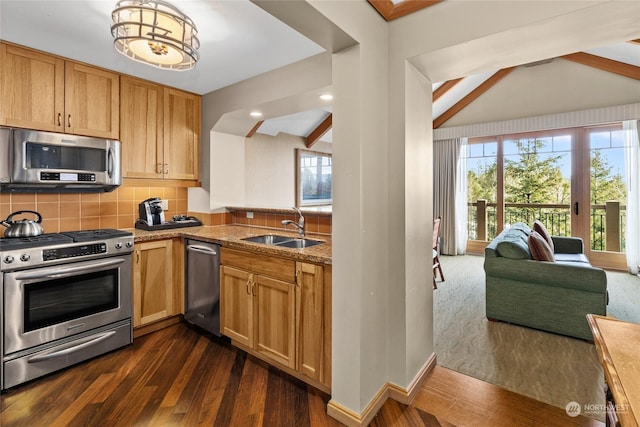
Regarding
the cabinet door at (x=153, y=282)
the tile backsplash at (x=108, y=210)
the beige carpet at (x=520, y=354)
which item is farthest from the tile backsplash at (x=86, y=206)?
the beige carpet at (x=520, y=354)

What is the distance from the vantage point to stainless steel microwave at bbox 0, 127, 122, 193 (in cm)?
221

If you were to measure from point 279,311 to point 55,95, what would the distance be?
2398 millimetres

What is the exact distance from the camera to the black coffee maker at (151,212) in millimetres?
2992

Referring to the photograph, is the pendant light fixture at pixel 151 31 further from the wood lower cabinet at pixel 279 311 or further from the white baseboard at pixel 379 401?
the white baseboard at pixel 379 401

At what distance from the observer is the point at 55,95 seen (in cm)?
243

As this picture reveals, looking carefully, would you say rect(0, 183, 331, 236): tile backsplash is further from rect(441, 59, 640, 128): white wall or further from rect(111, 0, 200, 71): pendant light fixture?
rect(441, 59, 640, 128): white wall

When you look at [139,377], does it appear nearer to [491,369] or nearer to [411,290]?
[411,290]

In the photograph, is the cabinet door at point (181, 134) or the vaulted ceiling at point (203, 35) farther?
the cabinet door at point (181, 134)

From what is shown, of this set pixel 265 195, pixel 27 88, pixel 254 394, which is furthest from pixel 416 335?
pixel 27 88

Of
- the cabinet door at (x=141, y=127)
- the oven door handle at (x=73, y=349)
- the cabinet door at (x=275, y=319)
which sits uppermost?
the cabinet door at (x=141, y=127)

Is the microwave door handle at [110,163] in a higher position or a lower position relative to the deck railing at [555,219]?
higher

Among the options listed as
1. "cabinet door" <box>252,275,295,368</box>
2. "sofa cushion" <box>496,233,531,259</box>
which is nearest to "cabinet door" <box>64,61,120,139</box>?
"cabinet door" <box>252,275,295,368</box>

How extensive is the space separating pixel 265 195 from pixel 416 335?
9.47ft

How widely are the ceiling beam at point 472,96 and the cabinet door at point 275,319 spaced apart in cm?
553
